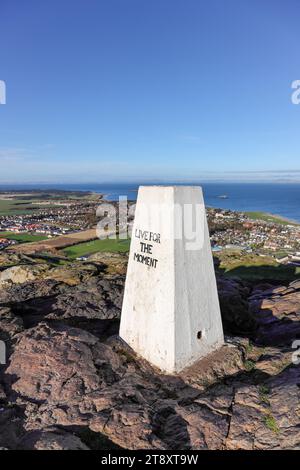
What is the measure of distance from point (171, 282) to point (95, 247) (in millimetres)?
48708

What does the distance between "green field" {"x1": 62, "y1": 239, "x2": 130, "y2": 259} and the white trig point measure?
40224 millimetres

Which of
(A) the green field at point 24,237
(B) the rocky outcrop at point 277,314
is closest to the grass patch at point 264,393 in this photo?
(B) the rocky outcrop at point 277,314

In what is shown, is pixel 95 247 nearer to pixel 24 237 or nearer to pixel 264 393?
pixel 24 237

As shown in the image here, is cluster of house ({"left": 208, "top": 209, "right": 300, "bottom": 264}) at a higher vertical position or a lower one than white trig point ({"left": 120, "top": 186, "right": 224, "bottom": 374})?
lower

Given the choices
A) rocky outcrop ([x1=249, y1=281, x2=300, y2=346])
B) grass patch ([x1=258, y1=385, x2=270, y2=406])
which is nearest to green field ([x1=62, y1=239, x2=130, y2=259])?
rocky outcrop ([x1=249, y1=281, x2=300, y2=346])

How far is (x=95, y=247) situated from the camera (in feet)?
185

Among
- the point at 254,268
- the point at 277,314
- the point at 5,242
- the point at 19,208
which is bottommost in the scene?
the point at 5,242

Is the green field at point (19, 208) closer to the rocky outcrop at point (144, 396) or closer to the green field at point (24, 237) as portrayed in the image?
the green field at point (24, 237)

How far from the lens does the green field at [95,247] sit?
5156 cm

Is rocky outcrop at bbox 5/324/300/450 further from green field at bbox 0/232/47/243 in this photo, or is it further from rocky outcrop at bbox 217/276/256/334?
green field at bbox 0/232/47/243

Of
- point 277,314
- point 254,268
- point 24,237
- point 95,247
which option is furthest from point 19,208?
point 277,314

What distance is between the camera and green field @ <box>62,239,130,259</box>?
51562 mm

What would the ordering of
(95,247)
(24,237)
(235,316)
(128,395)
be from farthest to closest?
(24,237) < (95,247) < (235,316) < (128,395)
